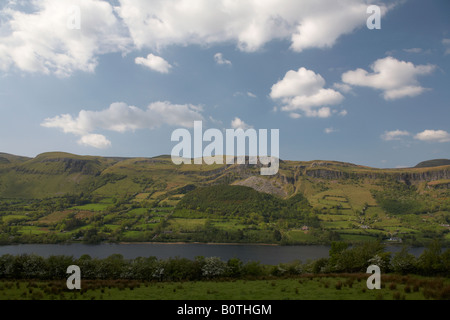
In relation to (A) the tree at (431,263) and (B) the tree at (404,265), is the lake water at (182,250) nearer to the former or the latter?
(A) the tree at (431,263)

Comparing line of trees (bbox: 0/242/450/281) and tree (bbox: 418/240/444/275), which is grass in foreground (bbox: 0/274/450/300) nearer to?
tree (bbox: 418/240/444/275)

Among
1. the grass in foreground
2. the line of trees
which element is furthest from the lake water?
the grass in foreground

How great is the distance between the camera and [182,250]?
124m

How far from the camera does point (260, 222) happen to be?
196250 millimetres

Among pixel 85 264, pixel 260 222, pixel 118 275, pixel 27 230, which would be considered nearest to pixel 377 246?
pixel 118 275

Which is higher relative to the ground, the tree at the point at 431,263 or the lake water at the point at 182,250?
the tree at the point at 431,263

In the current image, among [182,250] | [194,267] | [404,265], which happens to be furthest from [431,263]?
[182,250]

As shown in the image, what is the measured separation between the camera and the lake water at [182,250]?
368 feet

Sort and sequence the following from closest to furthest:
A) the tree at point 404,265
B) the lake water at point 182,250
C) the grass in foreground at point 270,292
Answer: the grass in foreground at point 270,292, the tree at point 404,265, the lake water at point 182,250

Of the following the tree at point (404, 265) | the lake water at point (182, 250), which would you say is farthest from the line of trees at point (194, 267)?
the lake water at point (182, 250)

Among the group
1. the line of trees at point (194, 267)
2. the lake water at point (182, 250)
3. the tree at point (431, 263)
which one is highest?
the tree at point (431, 263)

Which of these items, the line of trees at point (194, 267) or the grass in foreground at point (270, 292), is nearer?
the grass in foreground at point (270, 292)
